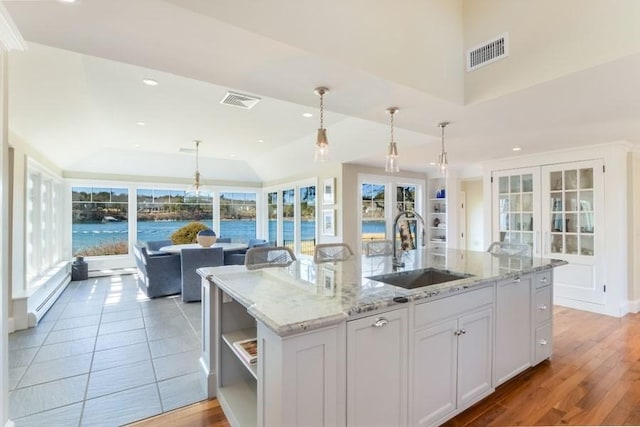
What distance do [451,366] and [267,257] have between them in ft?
5.29

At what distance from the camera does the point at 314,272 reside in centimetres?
229

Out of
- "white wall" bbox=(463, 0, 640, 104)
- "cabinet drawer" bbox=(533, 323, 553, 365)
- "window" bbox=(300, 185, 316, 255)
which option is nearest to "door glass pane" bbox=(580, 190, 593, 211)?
A: "cabinet drawer" bbox=(533, 323, 553, 365)

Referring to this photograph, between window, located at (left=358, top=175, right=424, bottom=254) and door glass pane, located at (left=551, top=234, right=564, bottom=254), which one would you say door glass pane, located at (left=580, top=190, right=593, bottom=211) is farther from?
window, located at (left=358, top=175, right=424, bottom=254)

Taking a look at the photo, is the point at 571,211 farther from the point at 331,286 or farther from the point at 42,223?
the point at 42,223

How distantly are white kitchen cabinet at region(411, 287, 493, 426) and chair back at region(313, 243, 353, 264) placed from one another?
1.35 m

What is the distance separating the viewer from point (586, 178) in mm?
4250

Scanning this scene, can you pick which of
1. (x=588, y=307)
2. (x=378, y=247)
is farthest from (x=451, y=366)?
(x=588, y=307)

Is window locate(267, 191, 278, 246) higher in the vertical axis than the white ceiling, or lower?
lower

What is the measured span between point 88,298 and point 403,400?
16.7 ft

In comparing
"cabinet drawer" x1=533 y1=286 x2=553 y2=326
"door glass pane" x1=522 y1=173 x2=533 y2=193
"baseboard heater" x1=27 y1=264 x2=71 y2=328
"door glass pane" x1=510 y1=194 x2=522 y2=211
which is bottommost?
"baseboard heater" x1=27 y1=264 x2=71 y2=328

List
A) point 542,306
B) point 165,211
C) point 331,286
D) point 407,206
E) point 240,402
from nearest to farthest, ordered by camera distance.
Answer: point 331,286 → point 240,402 → point 542,306 → point 407,206 → point 165,211

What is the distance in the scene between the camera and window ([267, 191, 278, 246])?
8.01 metres

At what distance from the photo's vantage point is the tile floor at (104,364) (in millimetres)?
2086

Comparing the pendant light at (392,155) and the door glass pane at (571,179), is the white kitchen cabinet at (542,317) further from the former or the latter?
the door glass pane at (571,179)
